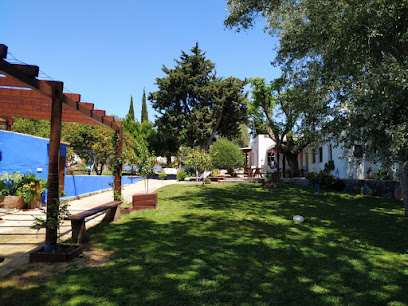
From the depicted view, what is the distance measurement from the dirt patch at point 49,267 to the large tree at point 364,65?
19.2 feet

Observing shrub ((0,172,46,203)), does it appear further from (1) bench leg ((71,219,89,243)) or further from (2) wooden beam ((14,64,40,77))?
(2) wooden beam ((14,64,40,77))

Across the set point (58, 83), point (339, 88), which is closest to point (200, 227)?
point (58, 83)

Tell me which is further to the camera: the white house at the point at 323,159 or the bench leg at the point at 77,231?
the white house at the point at 323,159

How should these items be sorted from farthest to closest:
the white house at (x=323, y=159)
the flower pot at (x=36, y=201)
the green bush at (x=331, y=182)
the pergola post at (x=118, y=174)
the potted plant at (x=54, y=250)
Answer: the green bush at (x=331, y=182)
the white house at (x=323, y=159)
the flower pot at (x=36, y=201)
the pergola post at (x=118, y=174)
the potted plant at (x=54, y=250)

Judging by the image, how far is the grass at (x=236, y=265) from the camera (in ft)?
11.1

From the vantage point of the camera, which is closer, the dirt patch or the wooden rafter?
the dirt patch

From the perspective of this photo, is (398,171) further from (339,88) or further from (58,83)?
(58,83)

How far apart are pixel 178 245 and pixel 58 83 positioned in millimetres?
3511

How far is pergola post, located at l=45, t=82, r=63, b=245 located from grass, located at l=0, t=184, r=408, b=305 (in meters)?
0.90

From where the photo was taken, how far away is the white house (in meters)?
15.5

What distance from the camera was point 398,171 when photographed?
276 inches

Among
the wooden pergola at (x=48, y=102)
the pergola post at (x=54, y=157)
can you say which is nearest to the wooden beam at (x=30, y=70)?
the wooden pergola at (x=48, y=102)

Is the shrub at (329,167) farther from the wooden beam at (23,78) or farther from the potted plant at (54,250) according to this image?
the wooden beam at (23,78)

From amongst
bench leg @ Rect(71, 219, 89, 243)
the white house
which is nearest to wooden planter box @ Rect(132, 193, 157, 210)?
bench leg @ Rect(71, 219, 89, 243)
